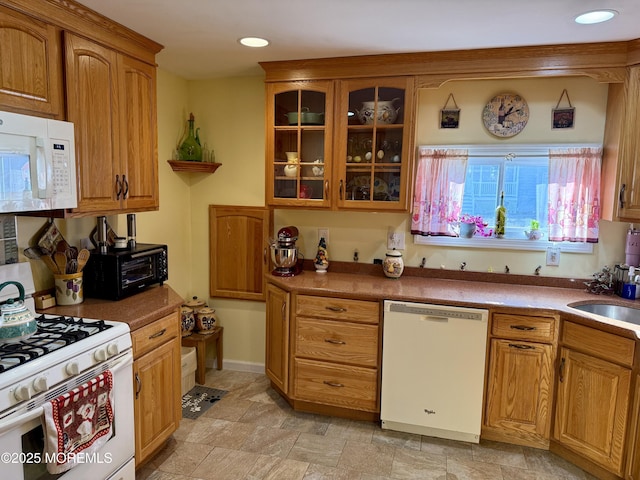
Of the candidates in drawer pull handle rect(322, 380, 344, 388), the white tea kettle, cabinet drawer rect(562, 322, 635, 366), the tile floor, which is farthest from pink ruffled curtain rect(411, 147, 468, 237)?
the white tea kettle

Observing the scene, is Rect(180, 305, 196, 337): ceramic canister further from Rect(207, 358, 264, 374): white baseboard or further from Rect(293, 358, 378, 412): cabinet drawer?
Rect(293, 358, 378, 412): cabinet drawer

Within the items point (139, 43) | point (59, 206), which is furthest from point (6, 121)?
point (139, 43)

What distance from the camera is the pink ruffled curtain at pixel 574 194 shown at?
2762 mm

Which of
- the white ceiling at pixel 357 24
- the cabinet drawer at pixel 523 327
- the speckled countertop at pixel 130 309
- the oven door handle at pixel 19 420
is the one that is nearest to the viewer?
the oven door handle at pixel 19 420

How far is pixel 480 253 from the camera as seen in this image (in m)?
3.03

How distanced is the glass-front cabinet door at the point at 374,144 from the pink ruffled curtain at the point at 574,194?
3.25 ft

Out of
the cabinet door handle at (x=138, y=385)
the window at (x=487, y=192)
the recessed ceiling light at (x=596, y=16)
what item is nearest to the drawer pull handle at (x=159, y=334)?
the cabinet door handle at (x=138, y=385)

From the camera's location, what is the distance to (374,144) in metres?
2.90

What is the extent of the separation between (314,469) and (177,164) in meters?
2.34

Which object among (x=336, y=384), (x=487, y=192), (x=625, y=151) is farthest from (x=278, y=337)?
(x=625, y=151)

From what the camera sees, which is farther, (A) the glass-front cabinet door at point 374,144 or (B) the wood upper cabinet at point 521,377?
(A) the glass-front cabinet door at point 374,144

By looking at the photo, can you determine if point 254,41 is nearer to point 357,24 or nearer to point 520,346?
point 357,24

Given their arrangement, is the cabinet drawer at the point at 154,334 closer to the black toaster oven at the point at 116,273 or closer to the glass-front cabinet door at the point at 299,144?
the black toaster oven at the point at 116,273

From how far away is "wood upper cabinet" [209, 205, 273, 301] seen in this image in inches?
134
